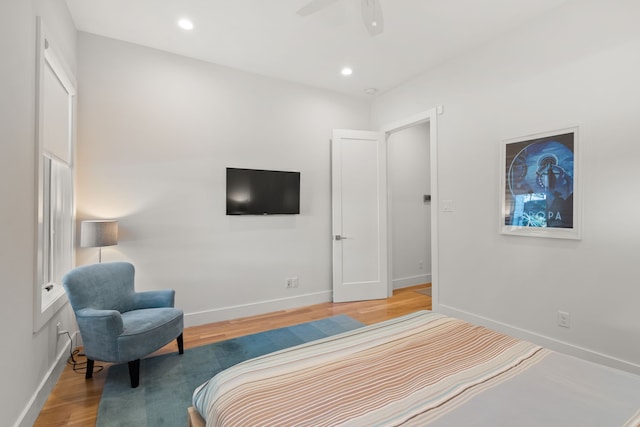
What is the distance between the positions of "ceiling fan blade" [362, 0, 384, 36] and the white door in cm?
204

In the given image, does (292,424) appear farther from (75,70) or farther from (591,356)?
(75,70)

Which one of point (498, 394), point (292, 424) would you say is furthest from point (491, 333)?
point (292, 424)

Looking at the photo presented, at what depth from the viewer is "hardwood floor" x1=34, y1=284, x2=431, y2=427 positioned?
1.95m

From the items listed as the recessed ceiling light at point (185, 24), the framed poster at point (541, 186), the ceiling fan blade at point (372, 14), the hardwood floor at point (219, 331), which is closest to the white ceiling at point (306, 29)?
the recessed ceiling light at point (185, 24)

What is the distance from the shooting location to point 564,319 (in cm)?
256

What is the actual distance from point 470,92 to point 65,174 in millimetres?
4063

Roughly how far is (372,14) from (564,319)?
285 centimetres

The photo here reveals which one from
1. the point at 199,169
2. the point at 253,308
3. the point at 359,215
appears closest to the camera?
the point at 199,169

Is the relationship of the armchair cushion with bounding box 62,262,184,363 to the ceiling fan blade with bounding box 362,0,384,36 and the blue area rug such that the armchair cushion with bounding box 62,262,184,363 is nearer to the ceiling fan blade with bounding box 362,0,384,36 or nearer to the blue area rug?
the blue area rug

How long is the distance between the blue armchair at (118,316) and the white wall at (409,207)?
135 inches

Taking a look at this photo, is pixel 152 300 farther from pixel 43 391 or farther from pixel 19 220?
pixel 19 220

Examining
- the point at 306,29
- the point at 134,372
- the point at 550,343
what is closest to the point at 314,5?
the point at 306,29

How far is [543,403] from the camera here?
1092mm

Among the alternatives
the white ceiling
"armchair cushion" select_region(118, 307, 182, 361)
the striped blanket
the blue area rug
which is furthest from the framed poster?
"armchair cushion" select_region(118, 307, 182, 361)
